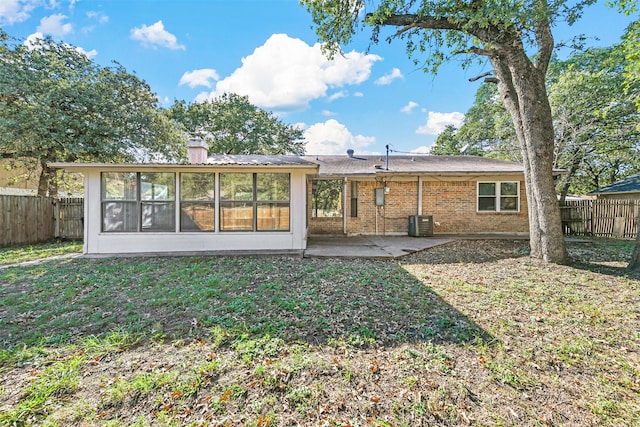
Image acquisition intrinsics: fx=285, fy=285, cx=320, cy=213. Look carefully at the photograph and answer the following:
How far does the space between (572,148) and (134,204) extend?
66.7 ft

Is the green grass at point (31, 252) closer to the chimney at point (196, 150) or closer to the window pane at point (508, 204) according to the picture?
the chimney at point (196, 150)

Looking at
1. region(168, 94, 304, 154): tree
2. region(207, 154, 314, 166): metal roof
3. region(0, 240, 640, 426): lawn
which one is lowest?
region(0, 240, 640, 426): lawn

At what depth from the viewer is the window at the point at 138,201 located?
748 cm

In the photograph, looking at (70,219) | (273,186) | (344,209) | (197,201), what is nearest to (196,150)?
(197,201)

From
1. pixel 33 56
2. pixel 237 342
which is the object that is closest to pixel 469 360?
pixel 237 342

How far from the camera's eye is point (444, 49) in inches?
317

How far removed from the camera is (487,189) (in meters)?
11.5

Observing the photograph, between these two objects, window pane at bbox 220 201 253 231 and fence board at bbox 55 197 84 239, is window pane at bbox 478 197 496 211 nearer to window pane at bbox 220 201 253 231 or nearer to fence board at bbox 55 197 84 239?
window pane at bbox 220 201 253 231

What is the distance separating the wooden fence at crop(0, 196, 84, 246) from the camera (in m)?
9.12

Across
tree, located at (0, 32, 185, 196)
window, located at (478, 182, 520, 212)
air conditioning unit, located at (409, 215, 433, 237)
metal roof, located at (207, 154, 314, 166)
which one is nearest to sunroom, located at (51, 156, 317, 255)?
metal roof, located at (207, 154, 314, 166)

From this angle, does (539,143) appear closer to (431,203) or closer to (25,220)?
(431,203)

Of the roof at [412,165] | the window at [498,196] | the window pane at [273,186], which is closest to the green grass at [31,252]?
the window pane at [273,186]

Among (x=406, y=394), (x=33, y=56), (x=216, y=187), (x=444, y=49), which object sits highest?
(x=33, y=56)

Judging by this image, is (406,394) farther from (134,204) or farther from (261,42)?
(261,42)
